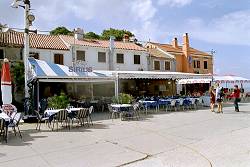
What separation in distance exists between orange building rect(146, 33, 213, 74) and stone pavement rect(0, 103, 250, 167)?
27.0 metres

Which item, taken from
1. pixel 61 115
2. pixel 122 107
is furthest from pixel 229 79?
pixel 61 115

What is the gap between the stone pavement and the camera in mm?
7715

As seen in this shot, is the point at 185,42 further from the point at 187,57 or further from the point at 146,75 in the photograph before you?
the point at 146,75

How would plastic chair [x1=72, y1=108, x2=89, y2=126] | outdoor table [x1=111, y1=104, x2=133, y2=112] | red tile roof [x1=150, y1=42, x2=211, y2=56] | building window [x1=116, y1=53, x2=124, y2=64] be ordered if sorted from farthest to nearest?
1. red tile roof [x1=150, y1=42, x2=211, y2=56]
2. building window [x1=116, y1=53, x2=124, y2=64]
3. outdoor table [x1=111, y1=104, x2=133, y2=112]
4. plastic chair [x1=72, y1=108, x2=89, y2=126]

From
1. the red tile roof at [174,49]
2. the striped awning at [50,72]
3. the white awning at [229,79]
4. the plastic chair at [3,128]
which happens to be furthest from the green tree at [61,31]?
the plastic chair at [3,128]

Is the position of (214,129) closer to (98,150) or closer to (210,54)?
(98,150)

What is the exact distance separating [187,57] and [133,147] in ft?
106

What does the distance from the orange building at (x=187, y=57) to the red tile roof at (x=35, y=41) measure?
14390 millimetres

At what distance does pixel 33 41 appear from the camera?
28.3m

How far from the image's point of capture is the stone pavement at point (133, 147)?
7.71 metres

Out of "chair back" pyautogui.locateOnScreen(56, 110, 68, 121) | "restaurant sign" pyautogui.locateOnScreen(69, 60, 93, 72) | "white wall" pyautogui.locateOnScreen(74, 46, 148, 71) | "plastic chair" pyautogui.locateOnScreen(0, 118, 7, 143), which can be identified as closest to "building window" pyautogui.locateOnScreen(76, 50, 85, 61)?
"white wall" pyautogui.locateOnScreen(74, 46, 148, 71)

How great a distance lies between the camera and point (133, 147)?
9367mm

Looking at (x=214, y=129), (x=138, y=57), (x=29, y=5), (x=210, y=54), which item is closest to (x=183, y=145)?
(x=214, y=129)

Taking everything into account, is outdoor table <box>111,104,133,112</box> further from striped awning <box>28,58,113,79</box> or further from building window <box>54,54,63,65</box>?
building window <box>54,54,63,65</box>
